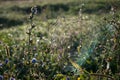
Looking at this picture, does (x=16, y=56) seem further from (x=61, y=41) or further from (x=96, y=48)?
(x=96, y=48)

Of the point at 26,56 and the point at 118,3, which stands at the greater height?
the point at 118,3

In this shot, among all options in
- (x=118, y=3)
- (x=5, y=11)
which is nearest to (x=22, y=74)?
(x=118, y=3)

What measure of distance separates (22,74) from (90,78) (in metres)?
1.11

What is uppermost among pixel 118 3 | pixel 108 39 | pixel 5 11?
pixel 118 3

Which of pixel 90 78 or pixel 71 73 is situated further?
pixel 71 73

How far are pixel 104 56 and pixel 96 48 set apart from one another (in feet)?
→ 0.97

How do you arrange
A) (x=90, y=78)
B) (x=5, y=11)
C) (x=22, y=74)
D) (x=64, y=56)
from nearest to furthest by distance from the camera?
(x=90, y=78), (x=22, y=74), (x=64, y=56), (x=5, y=11)

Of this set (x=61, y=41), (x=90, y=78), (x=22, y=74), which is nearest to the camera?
(x=90, y=78)

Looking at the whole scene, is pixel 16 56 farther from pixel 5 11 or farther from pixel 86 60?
pixel 5 11

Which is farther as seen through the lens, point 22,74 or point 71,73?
point 22,74

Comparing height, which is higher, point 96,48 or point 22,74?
point 96,48

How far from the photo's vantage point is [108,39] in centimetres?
425

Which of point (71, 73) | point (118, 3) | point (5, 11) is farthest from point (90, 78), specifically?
point (5, 11)

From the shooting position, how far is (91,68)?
428 cm
